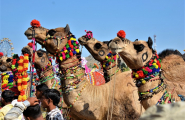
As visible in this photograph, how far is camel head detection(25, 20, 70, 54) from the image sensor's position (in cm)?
515

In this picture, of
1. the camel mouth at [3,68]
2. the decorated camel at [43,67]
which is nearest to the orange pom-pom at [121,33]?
the decorated camel at [43,67]

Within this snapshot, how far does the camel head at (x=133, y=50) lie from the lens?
3.91 m

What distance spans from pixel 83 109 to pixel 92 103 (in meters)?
0.24

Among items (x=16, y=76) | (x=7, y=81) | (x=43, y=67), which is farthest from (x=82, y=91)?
(x=7, y=81)

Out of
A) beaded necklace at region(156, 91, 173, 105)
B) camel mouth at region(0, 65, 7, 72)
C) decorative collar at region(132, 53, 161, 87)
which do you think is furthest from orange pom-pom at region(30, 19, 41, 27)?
camel mouth at region(0, 65, 7, 72)

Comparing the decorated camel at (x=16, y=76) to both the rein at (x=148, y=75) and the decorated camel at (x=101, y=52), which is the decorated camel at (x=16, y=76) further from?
the rein at (x=148, y=75)

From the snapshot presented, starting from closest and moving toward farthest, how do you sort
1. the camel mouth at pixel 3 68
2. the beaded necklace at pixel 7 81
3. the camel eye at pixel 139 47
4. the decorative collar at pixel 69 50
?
the camel eye at pixel 139 47
the decorative collar at pixel 69 50
the beaded necklace at pixel 7 81
the camel mouth at pixel 3 68

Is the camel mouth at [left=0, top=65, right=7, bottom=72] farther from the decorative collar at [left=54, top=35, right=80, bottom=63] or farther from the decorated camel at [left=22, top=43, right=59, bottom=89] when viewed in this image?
the decorative collar at [left=54, top=35, right=80, bottom=63]

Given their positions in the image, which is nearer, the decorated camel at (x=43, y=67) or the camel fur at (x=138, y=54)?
the camel fur at (x=138, y=54)

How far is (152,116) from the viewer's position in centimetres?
101

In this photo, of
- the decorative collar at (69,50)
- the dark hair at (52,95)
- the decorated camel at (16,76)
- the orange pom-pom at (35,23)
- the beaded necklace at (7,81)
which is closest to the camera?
the dark hair at (52,95)

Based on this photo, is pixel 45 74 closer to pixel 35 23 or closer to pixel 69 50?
pixel 35 23

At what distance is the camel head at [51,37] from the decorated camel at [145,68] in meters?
1.58

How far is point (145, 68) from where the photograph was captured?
388cm
